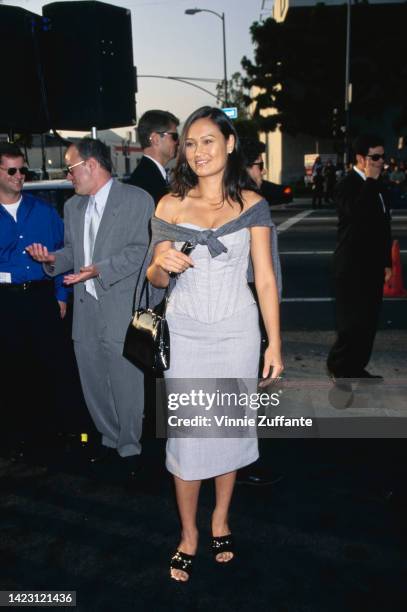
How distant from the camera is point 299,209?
27734 mm

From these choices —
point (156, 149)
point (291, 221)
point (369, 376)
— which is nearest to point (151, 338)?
point (156, 149)

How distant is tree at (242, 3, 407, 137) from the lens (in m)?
43.2

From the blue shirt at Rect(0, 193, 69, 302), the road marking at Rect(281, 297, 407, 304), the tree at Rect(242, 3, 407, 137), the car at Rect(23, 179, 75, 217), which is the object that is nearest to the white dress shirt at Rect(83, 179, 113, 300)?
the blue shirt at Rect(0, 193, 69, 302)

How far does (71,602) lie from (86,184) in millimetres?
2360

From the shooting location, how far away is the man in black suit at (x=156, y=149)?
4.82m

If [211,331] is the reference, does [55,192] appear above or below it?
above

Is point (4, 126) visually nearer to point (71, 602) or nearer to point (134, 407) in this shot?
point (134, 407)

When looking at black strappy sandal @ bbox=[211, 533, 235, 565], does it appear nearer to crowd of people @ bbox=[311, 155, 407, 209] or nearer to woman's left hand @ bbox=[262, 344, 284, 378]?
woman's left hand @ bbox=[262, 344, 284, 378]

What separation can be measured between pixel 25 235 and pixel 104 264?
625mm

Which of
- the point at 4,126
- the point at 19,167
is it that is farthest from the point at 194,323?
the point at 4,126

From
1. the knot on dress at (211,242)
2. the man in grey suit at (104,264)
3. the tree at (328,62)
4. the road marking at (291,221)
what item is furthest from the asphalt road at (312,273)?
the tree at (328,62)

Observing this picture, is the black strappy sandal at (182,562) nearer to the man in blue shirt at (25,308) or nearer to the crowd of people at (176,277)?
the crowd of people at (176,277)

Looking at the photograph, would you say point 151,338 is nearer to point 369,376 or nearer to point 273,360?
point 273,360

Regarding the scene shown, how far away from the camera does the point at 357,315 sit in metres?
5.48
